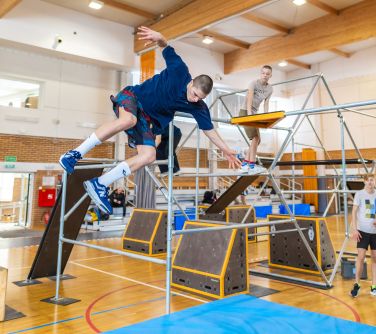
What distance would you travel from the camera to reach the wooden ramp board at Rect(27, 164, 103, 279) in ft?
12.8

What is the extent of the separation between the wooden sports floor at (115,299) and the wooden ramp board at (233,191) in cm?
107

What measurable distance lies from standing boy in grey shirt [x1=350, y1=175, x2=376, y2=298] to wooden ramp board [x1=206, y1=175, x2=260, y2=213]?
1.25m

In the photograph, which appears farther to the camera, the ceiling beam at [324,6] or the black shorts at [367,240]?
the ceiling beam at [324,6]

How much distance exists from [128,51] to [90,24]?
4.49 feet

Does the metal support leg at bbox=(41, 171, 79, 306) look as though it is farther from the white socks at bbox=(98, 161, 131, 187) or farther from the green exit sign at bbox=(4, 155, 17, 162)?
the green exit sign at bbox=(4, 155, 17, 162)

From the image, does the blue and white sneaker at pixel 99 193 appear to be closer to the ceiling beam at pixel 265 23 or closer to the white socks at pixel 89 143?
the white socks at pixel 89 143

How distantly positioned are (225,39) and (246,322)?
11.3 meters

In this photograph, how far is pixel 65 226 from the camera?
4.02 metres

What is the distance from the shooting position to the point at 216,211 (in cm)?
594

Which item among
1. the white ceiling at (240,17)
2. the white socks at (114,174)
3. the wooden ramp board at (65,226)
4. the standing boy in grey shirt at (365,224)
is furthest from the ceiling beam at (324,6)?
the white socks at (114,174)

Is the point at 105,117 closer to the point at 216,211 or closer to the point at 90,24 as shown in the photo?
the point at 90,24

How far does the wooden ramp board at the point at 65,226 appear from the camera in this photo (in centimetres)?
389

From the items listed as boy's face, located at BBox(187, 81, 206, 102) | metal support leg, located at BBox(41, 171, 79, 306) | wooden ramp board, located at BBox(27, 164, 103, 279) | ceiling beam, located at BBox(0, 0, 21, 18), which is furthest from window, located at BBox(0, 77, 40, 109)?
boy's face, located at BBox(187, 81, 206, 102)

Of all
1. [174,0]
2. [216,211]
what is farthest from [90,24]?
[216,211]
